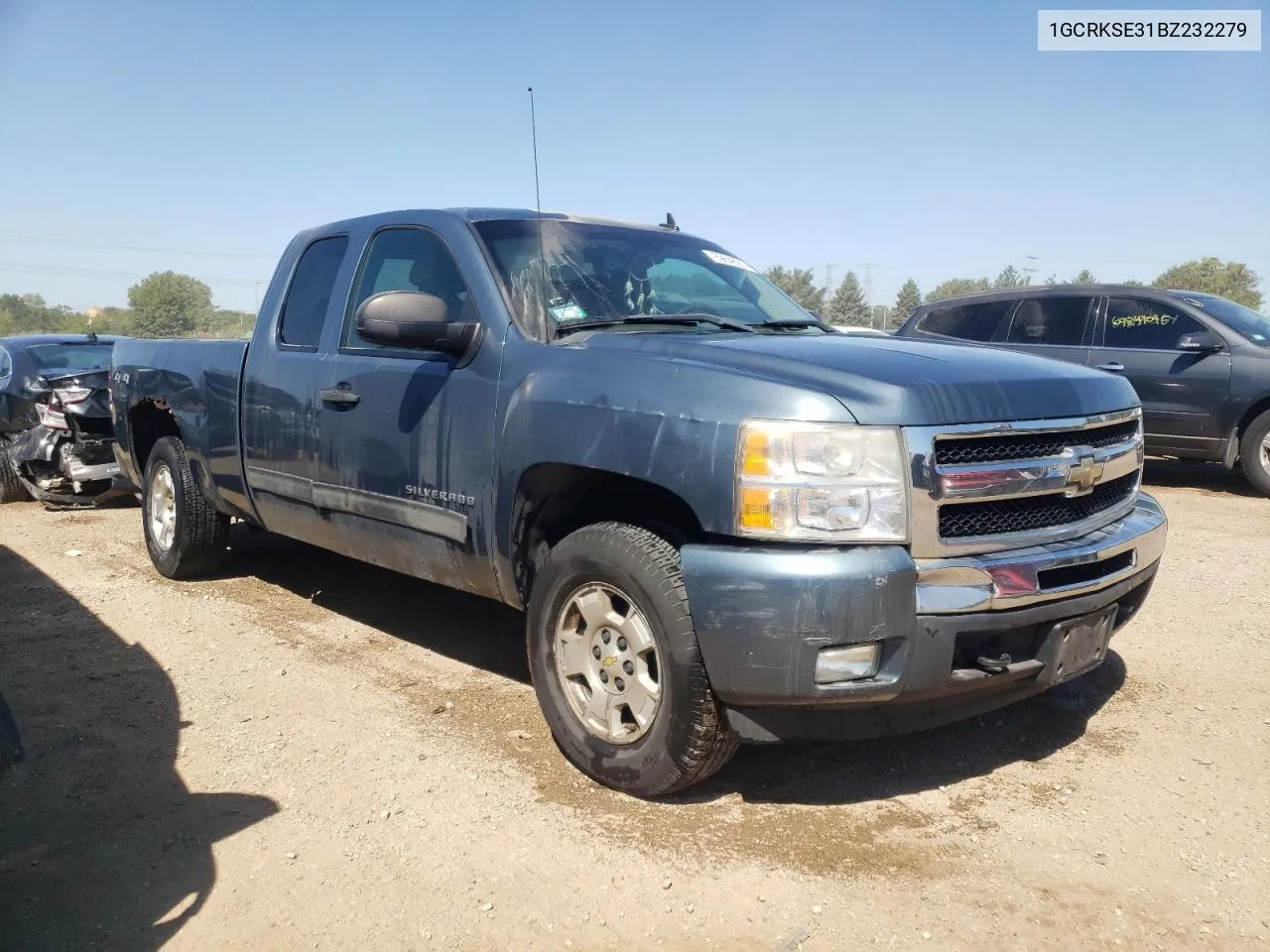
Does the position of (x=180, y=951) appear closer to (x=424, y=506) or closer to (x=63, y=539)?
(x=424, y=506)

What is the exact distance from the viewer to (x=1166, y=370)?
9.14m

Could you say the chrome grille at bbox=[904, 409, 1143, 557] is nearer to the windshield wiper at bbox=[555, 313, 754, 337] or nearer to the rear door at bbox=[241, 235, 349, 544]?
the windshield wiper at bbox=[555, 313, 754, 337]

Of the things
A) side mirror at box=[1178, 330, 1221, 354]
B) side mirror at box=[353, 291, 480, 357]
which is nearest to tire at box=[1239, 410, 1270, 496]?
side mirror at box=[1178, 330, 1221, 354]

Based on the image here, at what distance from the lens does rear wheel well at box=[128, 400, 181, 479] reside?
6188 mm

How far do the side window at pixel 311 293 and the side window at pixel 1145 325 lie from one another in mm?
7662

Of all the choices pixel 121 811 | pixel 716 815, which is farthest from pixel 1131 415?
pixel 121 811

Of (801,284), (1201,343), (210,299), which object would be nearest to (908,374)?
(1201,343)

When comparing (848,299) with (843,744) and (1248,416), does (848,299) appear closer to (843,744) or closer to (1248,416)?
(1248,416)

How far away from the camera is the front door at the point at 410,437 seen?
3.62 metres

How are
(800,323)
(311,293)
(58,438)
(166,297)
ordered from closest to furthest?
(800,323) < (311,293) < (58,438) < (166,297)

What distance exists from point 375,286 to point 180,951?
2780 mm

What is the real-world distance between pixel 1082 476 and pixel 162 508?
17.2 feet

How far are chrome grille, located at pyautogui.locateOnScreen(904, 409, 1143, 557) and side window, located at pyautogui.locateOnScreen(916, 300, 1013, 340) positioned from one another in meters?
7.15

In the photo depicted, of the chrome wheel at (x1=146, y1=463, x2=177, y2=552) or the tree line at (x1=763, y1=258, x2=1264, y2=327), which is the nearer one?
the chrome wheel at (x1=146, y1=463, x2=177, y2=552)
